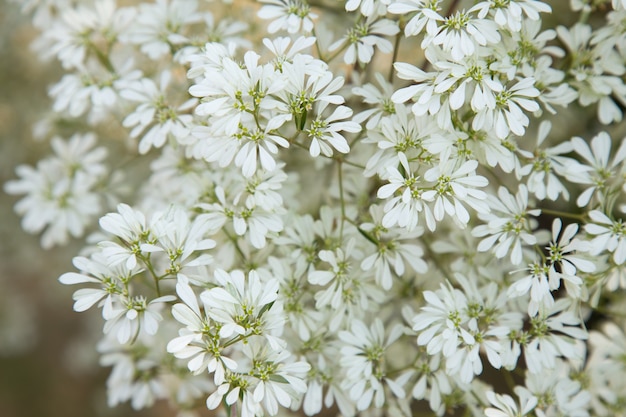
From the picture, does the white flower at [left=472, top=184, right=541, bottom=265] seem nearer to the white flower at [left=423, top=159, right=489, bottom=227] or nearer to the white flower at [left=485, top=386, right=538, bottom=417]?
the white flower at [left=423, top=159, right=489, bottom=227]

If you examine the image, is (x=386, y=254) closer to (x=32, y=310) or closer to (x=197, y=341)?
(x=197, y=341)

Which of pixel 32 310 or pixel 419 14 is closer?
pixel 419 14

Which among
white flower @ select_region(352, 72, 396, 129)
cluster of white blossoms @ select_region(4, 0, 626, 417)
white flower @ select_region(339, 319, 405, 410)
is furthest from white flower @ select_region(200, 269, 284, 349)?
white flower @ select_region(352, 72, 396, 129)

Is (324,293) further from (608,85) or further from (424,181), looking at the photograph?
(608,85)

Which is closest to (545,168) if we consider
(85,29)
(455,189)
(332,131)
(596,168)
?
(596,168)

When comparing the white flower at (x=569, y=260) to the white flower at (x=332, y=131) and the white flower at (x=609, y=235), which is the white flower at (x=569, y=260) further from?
the white flower at (x=332, y=131)

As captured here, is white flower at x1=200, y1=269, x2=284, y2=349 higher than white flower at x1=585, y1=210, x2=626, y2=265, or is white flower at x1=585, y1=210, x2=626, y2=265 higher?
white flower at x1=200, y1=269, x2=284, y2=349
